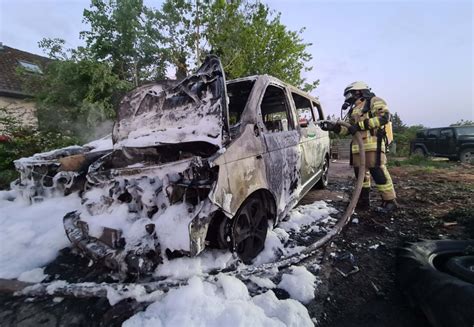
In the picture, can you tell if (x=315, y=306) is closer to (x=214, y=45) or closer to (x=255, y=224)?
(x=255, y=224)

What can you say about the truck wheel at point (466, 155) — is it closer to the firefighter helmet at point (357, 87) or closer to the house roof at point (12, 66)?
the firefighter helmet at point (357, 87)

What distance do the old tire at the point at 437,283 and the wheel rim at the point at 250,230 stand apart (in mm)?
1174

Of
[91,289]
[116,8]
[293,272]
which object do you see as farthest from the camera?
[116,8]

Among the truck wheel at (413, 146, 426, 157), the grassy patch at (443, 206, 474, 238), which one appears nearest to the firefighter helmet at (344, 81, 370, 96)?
the grassy patch at (443, 206, 474, 238)

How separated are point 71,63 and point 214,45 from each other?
583cm

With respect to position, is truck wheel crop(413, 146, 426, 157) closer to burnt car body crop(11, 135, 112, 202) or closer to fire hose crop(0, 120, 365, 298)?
fire hose crop(0, 120, 365, 298)

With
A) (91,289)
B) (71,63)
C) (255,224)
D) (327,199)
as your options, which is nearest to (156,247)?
(91,289)

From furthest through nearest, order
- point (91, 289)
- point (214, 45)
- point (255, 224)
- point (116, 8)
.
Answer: point (214, 45) < point (116, 8) < point (255, 224) < point (91, 289)

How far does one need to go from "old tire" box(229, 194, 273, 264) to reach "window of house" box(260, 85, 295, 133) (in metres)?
1.08

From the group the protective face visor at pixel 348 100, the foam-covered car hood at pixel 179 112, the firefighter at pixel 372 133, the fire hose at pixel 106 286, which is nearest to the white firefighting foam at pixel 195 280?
the fire hose at pixel 106 286

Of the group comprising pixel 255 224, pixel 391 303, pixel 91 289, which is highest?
pixel 255 224

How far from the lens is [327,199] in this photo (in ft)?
15.6

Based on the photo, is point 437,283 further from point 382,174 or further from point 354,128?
point 354,128

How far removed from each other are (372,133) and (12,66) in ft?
57.3
